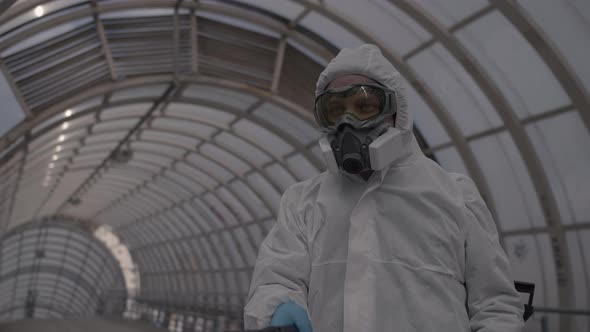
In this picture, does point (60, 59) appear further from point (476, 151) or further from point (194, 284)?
point (194, 284)

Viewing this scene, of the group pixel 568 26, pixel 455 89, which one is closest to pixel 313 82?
pixel 455 89

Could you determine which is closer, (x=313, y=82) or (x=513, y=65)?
(x=513, y=65)

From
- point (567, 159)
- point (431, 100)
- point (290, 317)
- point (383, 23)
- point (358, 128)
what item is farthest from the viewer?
point (431, 100)

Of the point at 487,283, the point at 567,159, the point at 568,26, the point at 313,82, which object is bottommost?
the point at 487,283

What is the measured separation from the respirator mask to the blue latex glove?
0.85 m

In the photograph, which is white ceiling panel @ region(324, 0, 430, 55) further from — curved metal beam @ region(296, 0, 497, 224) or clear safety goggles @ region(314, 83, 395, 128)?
clear safety goggles @ region(314, 83, 395, 128)

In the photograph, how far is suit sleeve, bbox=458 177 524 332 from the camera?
2.93 metres

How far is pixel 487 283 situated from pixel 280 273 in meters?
1.05

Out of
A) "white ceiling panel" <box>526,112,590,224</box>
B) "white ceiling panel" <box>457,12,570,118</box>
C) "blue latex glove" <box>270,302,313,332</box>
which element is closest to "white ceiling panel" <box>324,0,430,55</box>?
"white ceiling panel" <box>457,12,570,118</box>

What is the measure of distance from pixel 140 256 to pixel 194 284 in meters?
11.0

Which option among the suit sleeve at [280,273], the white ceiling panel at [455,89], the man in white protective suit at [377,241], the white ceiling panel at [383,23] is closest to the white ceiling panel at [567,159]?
the white ceiling panel at [455,89]

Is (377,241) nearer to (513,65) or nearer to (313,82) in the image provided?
(513,65)

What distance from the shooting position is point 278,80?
1527cm

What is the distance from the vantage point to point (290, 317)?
282 cm
